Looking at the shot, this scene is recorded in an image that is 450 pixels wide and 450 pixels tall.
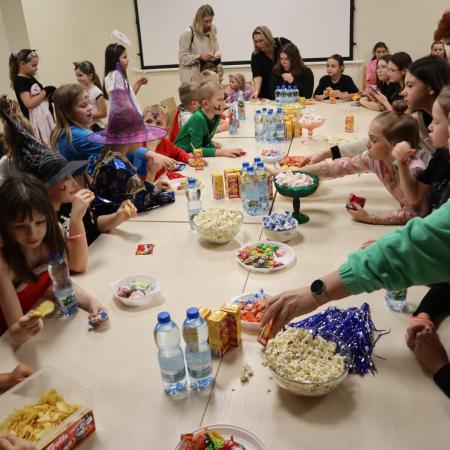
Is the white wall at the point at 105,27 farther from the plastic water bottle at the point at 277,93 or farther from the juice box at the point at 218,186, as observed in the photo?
the juice box at the point at 218,186

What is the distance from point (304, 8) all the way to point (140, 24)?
2506mm

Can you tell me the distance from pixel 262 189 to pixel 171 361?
4.18 feet

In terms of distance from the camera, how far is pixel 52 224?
157 cm

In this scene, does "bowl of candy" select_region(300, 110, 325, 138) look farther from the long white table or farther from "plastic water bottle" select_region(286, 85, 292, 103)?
the long white table

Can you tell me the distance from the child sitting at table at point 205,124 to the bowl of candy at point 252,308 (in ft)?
6.33

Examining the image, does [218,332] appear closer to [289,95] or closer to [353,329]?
[353,329]

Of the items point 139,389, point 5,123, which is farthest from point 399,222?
point 5,123

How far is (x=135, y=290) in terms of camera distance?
64.7 inches

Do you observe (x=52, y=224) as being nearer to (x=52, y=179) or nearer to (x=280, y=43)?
(x=52, y=179)

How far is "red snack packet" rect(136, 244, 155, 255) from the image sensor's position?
1.98m

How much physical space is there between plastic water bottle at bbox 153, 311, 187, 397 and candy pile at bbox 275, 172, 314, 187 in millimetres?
1199

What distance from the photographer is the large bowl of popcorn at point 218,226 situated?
6.42ft

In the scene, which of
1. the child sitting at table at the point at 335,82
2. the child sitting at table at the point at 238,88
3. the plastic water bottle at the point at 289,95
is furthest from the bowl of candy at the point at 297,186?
the child sitting at table at the point at 238,88

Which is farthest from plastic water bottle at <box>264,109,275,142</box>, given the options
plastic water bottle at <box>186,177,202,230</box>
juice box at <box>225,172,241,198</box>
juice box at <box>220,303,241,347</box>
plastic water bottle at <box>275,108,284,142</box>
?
juice box at <box>220,303,241,347</box>
